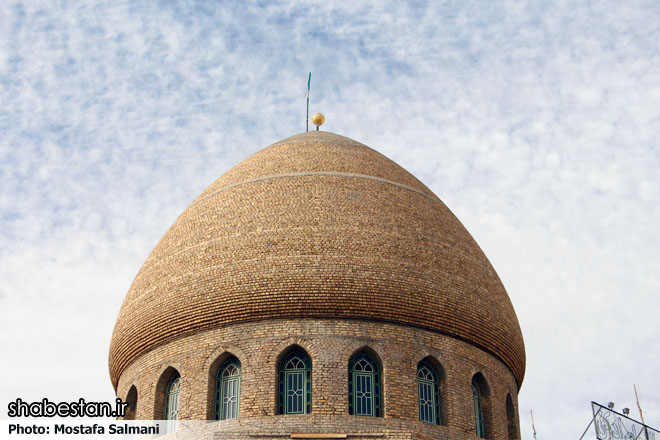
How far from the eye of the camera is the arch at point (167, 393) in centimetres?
2014

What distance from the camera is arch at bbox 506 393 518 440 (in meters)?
21.2

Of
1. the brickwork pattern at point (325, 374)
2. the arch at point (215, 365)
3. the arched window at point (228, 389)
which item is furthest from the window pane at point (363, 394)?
the arched window at point (228, 389)

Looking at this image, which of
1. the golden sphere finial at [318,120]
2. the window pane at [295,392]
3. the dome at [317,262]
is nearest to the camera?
the window pane at [295,392]

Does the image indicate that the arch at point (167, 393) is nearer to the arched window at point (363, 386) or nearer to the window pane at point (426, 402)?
the arched window at point (363, 386)

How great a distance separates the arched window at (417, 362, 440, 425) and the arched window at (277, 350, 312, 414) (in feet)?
6.88

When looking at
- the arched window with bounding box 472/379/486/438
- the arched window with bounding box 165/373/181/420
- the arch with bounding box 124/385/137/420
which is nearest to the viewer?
the arched window with bounding box 165/373/181/420

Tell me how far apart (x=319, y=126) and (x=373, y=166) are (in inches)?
118

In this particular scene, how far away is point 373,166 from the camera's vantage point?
22.9 meters

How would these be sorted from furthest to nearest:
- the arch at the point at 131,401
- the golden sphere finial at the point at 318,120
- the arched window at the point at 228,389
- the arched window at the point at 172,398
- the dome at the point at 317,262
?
the golden sphere finial at the point at 318,120 → the arch at the point at 131,401 → the arched window at the point at 172,398 → the dome at the point at 317,262 → the arched window at the point at 228,389

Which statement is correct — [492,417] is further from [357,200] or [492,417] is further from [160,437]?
[160,437]

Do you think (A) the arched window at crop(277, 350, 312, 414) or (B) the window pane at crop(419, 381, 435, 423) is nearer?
(A) the arched window at crop(277, 350, 312, 414)

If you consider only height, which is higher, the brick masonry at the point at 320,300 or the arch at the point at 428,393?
the brick masonry at the point at 320,300

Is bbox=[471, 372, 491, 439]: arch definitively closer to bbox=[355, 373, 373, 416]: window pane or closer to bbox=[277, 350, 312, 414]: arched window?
bbox=[355, 373, 373, 416]: window pane

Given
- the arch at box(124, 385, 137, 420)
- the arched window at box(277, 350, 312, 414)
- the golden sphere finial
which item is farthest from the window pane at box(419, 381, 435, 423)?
the golden sphere finial
